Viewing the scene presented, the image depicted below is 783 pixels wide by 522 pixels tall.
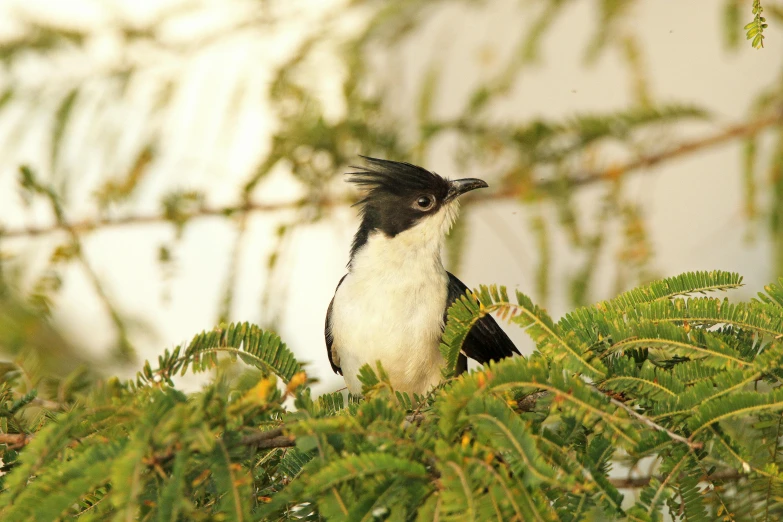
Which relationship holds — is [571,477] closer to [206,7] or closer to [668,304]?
[668,304]

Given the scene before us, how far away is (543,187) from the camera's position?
466 centimetres

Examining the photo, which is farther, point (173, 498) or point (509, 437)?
point (509, 437)

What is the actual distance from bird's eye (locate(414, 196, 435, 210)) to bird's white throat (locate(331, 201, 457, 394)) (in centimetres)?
23

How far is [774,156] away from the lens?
4.43 metres

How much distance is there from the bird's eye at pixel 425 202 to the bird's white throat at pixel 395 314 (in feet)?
0.75

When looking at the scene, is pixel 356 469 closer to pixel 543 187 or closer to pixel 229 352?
pixel 229 352

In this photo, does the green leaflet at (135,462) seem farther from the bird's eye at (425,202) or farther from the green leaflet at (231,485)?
the bird's eye at (425,202)

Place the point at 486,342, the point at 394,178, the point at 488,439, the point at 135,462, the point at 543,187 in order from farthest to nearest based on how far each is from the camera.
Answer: the point at 543,187 → the point at 394,178 → the point at 486,342 → the point at 488,439 → the point at 135,462

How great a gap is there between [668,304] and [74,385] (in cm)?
162

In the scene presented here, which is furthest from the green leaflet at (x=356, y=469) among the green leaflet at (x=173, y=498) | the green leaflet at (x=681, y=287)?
the green leaflet at (x=681, y=287)

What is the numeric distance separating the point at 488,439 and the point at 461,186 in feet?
9.72

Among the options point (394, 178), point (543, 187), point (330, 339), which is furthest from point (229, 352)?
point (543, 187)

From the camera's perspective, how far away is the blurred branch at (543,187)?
452 cm

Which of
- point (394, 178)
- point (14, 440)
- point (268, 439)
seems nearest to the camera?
point (268, 439)
